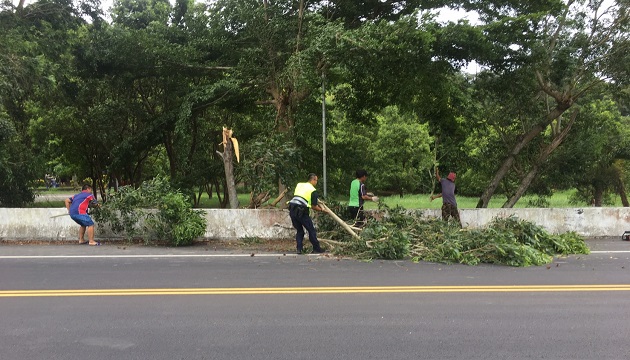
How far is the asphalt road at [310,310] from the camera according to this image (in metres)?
4.30

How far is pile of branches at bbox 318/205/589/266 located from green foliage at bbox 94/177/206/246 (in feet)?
9.74

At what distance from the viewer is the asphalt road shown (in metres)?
4.30

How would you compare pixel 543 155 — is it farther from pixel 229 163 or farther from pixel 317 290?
pixel 317 290

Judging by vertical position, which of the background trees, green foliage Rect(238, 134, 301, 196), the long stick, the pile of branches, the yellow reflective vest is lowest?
the pile of branches

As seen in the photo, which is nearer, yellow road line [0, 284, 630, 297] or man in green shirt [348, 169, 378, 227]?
yellow road line [0, 284, 630, 297]

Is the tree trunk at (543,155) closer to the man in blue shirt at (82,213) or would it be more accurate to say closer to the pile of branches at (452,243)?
the pile of branches at (452,243)

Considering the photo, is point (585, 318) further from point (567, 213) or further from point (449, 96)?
point (449, 96)

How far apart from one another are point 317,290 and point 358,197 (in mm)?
4181

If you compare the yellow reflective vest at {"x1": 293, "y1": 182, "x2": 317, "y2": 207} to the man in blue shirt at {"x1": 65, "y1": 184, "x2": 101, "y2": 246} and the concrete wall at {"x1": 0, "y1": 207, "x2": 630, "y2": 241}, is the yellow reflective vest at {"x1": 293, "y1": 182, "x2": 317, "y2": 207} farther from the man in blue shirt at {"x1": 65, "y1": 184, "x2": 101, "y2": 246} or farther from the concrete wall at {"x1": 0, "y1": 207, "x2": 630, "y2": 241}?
the man in blue shirt at {"x1": 65, "y1": 184, "x2": 101, "y2": 246}

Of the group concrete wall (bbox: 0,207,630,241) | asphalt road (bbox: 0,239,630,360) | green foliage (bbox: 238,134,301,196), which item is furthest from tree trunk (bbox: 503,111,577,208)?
green foliage (bbox: 238,134,301,196)

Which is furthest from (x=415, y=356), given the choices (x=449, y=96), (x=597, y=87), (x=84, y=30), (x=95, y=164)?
(x=95, y=164)

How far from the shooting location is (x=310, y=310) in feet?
17.7

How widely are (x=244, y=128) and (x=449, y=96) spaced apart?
11243 millimetres

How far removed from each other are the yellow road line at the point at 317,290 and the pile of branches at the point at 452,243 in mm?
1679
